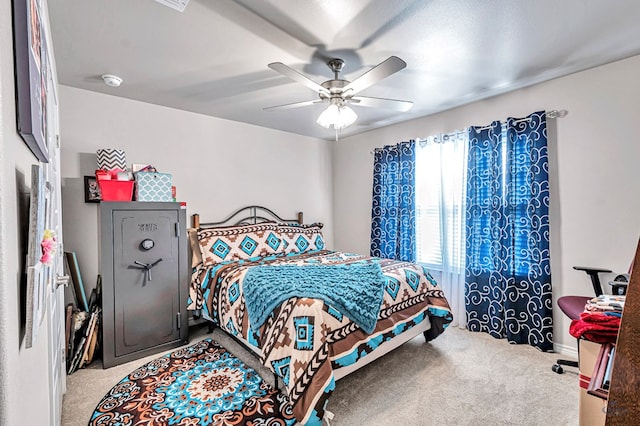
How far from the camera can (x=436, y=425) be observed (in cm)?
183

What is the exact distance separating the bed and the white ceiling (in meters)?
1.68

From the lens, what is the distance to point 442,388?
220 cm

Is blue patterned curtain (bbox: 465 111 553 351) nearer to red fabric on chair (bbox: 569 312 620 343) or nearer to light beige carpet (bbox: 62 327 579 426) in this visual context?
light beige carpet (bbox: 62 327 579 426)

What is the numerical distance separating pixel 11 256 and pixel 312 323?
153cm

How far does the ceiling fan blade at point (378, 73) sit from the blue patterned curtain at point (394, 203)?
1.80 meters

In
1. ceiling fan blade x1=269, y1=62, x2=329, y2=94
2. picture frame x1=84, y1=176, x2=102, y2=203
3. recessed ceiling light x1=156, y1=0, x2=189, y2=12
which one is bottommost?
picture frame x1=84, y1=176, x2=102, y2=203

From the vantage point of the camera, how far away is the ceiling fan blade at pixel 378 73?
175 cm

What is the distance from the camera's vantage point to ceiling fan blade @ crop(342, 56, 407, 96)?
1.75 m

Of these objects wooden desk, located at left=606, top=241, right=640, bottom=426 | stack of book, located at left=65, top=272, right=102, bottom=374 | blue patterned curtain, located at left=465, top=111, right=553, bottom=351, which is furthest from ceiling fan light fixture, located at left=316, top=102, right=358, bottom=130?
stack of book, located at left=65, top=272, right=102, bottom=374

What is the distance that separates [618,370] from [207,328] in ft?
11.4

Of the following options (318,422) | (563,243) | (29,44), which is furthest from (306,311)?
(563,243)

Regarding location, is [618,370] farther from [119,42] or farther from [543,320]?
[119,42]

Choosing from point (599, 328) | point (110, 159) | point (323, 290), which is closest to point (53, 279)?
point (323, 290)

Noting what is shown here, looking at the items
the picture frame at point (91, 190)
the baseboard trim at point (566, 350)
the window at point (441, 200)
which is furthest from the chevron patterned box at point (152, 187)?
the baseboard trim at point (566, 350)
